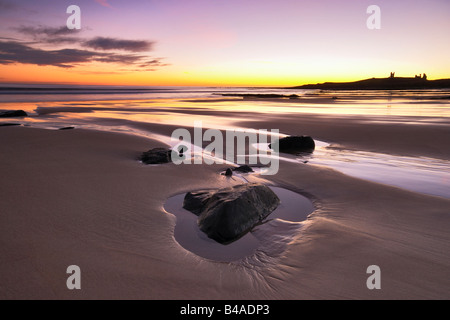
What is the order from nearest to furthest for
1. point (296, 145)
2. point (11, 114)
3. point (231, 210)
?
point (231, 210), point (296, 145), point (11, 114)

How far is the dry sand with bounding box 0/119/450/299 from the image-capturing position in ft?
7.52

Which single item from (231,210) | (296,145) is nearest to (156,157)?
(231,210)

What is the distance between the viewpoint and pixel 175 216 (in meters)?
3.67

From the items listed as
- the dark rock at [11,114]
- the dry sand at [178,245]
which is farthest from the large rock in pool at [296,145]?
the dark rock at [11,114]

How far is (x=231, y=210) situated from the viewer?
124 inches

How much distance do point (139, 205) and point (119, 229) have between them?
0.72m

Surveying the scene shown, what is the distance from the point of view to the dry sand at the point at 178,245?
229cm

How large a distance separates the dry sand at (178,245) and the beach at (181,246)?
0.01 m

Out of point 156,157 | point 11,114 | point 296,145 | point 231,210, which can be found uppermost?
point 11,114

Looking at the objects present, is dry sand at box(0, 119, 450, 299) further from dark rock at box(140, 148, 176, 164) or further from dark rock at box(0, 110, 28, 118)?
dark rock at box(0, 110, 28, 118)

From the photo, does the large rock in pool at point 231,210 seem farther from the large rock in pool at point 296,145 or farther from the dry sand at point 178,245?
the large rock in pool at point 296,145

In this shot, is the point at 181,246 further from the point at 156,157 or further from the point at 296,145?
the point at 296,145

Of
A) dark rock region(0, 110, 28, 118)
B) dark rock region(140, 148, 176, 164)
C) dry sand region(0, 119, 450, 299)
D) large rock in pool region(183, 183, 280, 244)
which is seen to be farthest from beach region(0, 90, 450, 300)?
dark rock region(0, 110, 28, 118)

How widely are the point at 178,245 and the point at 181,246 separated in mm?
40
